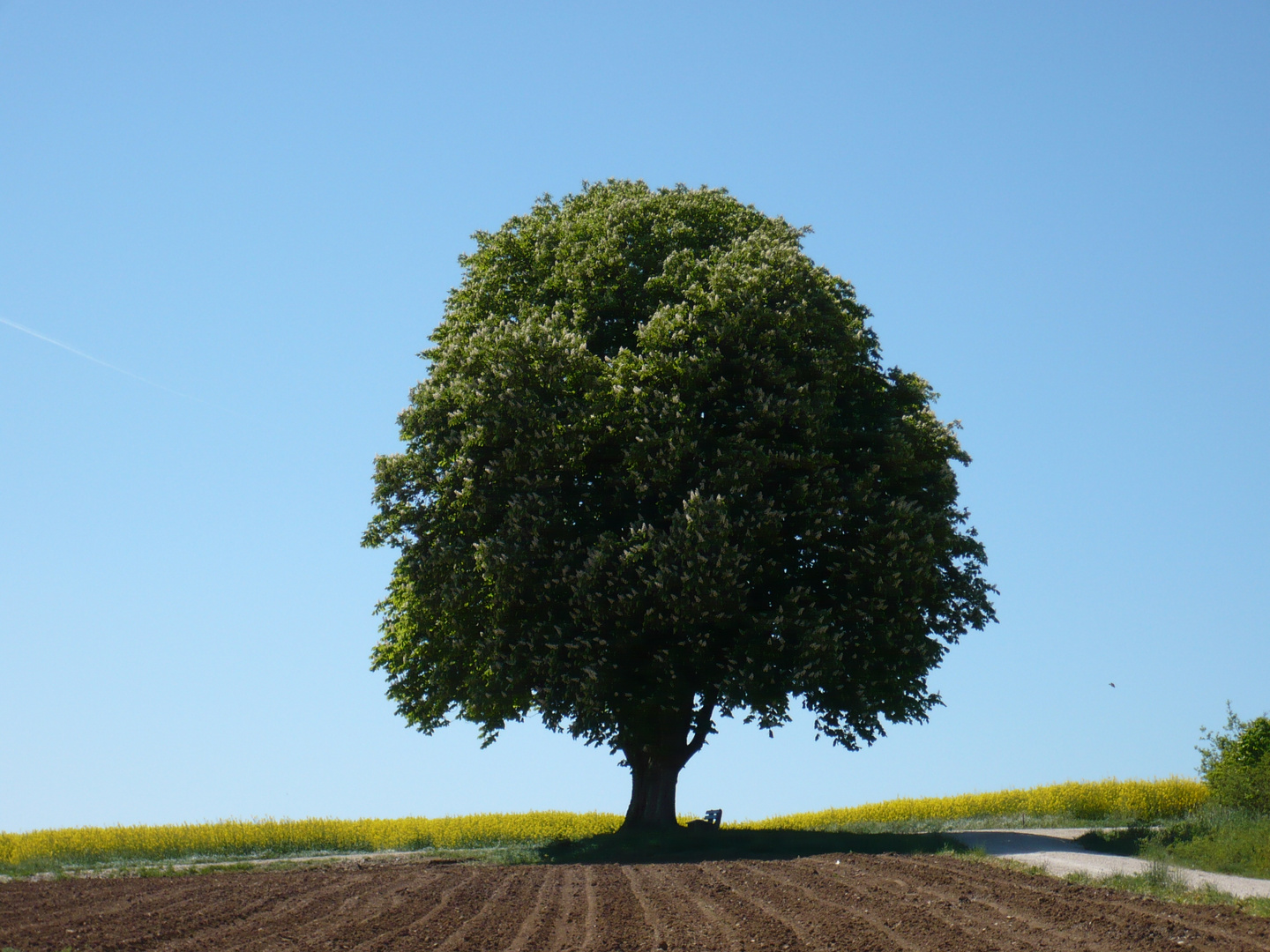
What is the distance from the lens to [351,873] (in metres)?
20.9

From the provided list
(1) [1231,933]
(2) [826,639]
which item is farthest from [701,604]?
(1) [1231,933]

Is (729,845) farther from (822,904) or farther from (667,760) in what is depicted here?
(822,904)

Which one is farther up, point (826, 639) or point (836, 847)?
point (826, 639)

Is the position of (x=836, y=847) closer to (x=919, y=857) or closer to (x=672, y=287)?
(x=919, y=857)

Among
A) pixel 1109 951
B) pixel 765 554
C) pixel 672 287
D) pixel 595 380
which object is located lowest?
pixel 1109 951

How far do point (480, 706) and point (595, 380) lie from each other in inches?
335

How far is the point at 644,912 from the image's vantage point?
14125 millimetres

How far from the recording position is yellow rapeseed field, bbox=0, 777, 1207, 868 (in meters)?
32.4

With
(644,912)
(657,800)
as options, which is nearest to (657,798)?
(657,800)

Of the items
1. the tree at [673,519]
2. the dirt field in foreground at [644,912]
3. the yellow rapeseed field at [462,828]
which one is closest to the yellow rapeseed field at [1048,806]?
the yellow rapeseed field at [462,828]

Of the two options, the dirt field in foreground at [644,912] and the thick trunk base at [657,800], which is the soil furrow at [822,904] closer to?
the dirt field in foreground at [644,912]

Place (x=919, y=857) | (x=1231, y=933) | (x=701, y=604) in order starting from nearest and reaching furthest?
(x=1231, y=933) → (x=919, y=857) → (x=701, y=604)

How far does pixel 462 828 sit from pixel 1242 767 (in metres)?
23.3

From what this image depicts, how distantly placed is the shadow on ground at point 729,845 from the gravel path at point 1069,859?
0.90 m
